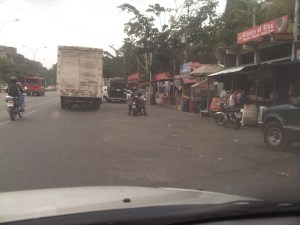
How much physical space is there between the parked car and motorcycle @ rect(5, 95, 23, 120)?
975 cm

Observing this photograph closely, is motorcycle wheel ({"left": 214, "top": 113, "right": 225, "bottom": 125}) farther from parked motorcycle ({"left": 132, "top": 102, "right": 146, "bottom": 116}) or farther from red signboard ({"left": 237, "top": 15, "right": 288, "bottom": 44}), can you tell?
parked motorcycle ({"left": 132, "top": 102, "right": 146, "bottom": 116})

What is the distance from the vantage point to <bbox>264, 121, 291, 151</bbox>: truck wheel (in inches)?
441

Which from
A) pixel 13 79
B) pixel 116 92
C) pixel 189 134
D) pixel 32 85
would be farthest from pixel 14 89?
pixel 32 85

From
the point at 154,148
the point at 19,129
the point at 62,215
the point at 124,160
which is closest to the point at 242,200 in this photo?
the point at 62,215

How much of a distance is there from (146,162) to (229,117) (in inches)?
393

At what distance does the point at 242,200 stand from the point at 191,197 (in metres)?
0.32

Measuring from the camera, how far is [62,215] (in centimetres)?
219

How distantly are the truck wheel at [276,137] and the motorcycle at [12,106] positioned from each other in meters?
9.92

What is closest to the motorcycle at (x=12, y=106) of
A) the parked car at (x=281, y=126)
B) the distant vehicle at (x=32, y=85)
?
the parked car at (x=281, y=126)

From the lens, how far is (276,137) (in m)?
11.5

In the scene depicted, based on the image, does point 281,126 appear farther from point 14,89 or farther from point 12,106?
point 14,89

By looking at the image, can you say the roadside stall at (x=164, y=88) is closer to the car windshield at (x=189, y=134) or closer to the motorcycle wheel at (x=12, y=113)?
the car windshield at (x=189, y=134)

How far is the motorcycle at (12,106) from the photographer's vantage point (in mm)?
17172

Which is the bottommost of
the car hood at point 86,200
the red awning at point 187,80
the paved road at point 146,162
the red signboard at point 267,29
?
the paved road at point 146,162
